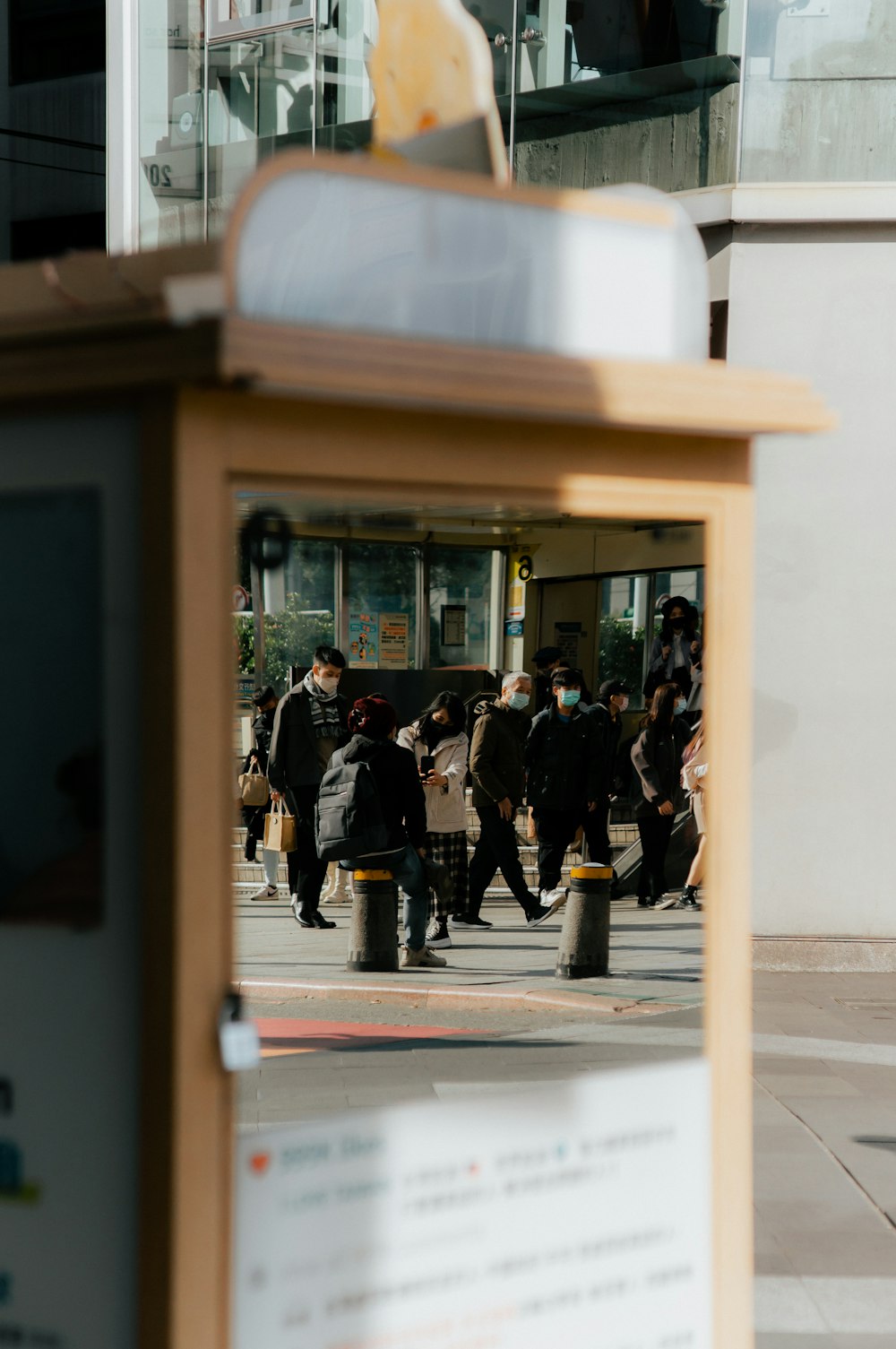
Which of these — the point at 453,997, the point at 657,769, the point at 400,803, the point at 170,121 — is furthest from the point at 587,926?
the point at 170,121

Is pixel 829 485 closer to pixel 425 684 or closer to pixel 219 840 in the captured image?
pixel 425 684

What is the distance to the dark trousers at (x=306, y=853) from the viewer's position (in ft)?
33.1

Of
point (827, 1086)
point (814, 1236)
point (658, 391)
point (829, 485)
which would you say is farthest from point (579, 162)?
point (658, 391)

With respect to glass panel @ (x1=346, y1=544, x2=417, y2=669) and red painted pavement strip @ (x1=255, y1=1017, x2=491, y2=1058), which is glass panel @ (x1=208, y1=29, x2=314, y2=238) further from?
red painted pavement strip @ (x1=255, y1=1017, x2=491, y2=1058)

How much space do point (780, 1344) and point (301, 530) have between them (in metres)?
2.45

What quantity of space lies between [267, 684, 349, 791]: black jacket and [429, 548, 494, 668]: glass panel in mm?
1700

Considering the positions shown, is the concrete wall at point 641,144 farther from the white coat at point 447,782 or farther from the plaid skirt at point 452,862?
the plaid skirt at point 452,862

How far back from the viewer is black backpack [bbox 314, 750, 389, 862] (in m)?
8.80

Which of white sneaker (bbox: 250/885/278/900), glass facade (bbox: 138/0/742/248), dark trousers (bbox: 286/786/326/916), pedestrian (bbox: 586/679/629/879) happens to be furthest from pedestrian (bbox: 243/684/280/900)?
glass facade (bbox: 138/0/742/248)

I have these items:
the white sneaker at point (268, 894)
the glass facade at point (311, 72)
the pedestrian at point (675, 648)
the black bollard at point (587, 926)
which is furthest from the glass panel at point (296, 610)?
the glass facade at point (311, 72)

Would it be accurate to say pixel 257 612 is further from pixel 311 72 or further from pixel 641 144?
pixel 311 72

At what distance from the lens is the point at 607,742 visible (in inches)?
364

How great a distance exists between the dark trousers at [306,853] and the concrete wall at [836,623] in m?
2.82

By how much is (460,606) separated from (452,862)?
3791mm
